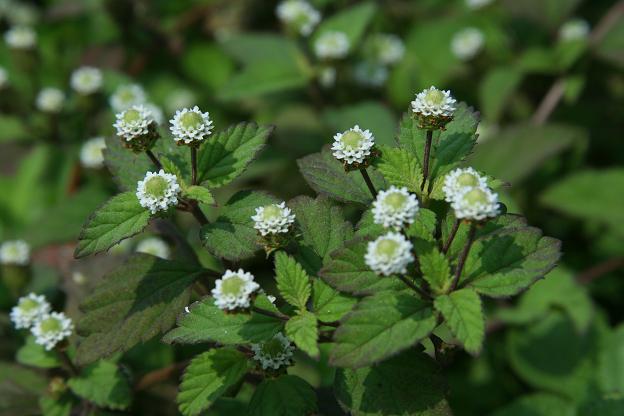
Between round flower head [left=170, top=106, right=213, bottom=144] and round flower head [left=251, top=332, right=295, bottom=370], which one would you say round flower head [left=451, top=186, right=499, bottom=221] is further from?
round flower head [left=170, top=106, right=213, bottom=144]

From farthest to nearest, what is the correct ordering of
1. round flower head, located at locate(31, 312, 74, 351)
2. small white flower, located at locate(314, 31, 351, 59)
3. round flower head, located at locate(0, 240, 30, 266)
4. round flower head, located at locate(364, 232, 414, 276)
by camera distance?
small white flower, located at locate(314, 31, 351, 59)
round flower head, located at locate(0, 240, 30, 266)
round flower head, located at locate(31, 312, 74, 351)
round flower head, located at locate(364, 232, 414, 276)

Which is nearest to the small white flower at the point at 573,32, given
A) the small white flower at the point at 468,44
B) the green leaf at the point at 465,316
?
the small white flower at the point at 468,44

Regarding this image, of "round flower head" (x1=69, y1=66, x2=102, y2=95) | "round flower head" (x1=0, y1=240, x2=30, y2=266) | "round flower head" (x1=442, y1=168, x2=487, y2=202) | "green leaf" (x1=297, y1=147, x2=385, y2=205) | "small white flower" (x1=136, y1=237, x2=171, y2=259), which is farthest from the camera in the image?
"round flower head" (x1=69, y1=66, x2=102, y2=95)

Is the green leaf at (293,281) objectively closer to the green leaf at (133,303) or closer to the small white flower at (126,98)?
the green leaf at (133,303)

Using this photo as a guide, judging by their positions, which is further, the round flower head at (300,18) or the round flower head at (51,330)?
the round flower head at (300,18)

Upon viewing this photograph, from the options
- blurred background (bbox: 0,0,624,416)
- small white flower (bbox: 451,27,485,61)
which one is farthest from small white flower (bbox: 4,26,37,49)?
small white flower (bbox: 451,27,485,61)

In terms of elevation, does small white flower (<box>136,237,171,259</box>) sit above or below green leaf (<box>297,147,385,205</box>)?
below
